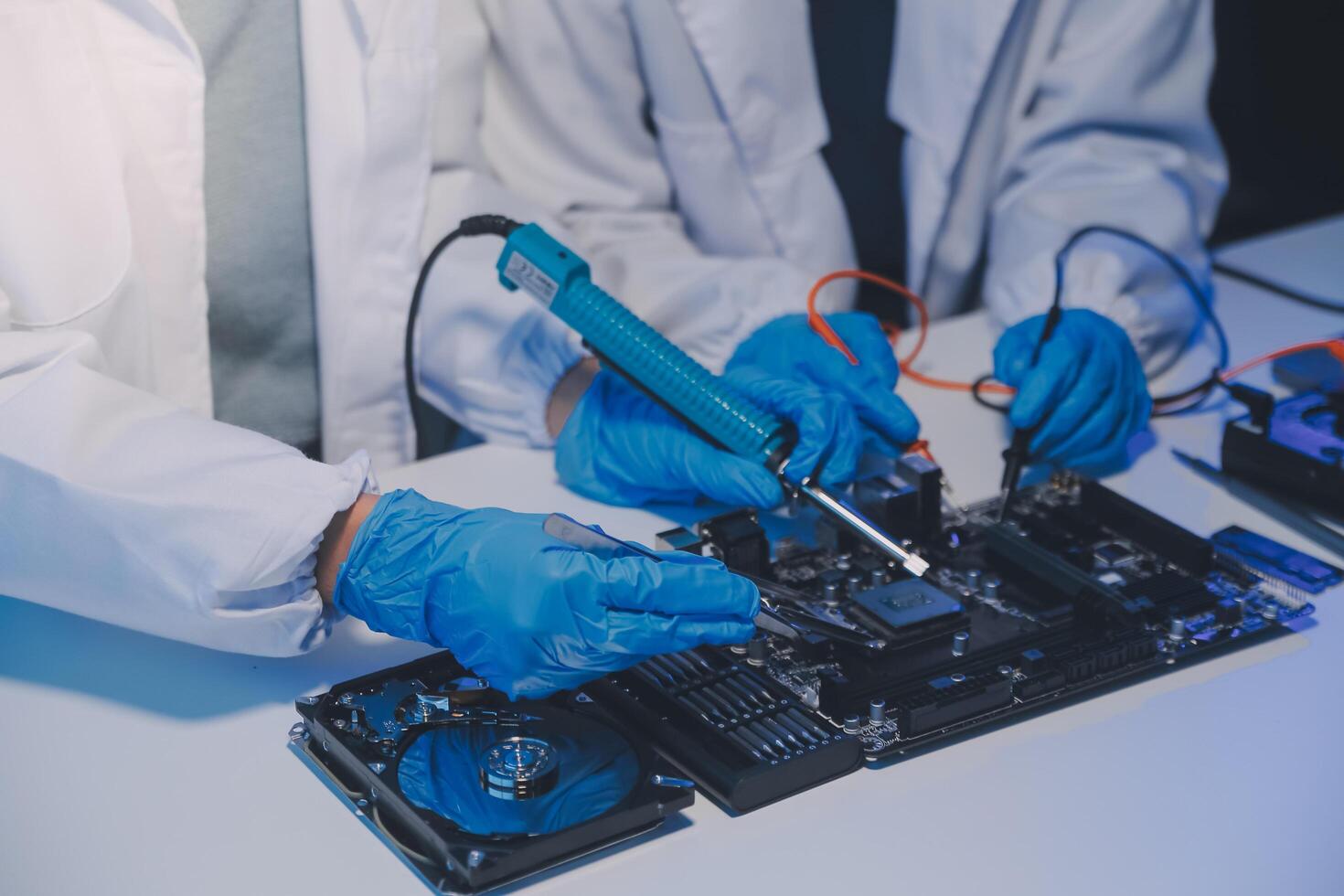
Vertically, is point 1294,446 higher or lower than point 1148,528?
higher

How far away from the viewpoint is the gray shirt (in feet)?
3.98

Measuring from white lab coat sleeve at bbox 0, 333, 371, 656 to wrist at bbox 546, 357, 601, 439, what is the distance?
0.34 meters

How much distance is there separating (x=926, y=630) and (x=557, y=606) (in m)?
0.26

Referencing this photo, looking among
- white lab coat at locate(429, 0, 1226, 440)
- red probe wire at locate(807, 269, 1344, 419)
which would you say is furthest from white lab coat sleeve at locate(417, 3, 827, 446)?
red probe wire at locate(807, 269, 1344, 419)

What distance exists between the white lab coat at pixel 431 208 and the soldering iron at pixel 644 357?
0.53 feet

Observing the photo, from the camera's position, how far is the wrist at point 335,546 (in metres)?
0.93

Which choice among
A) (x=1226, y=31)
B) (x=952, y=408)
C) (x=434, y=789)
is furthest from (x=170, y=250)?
(x=1226, y=31)

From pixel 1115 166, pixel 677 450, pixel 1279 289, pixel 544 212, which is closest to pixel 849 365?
pixel 677 450

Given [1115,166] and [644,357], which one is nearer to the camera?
[644,357]

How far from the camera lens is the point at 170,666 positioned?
929 mm

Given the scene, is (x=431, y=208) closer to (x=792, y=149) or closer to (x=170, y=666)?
(x=792, y=149)

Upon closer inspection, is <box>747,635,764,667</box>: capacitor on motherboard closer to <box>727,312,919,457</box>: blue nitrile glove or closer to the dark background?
<box>727,312,919,457</box>: blue nitrile glove

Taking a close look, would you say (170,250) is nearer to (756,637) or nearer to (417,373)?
(417,373)

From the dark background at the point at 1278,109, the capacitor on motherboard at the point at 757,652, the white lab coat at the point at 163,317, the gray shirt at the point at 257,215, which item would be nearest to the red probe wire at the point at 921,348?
the capacitor on motherboard at the point at 757,652
